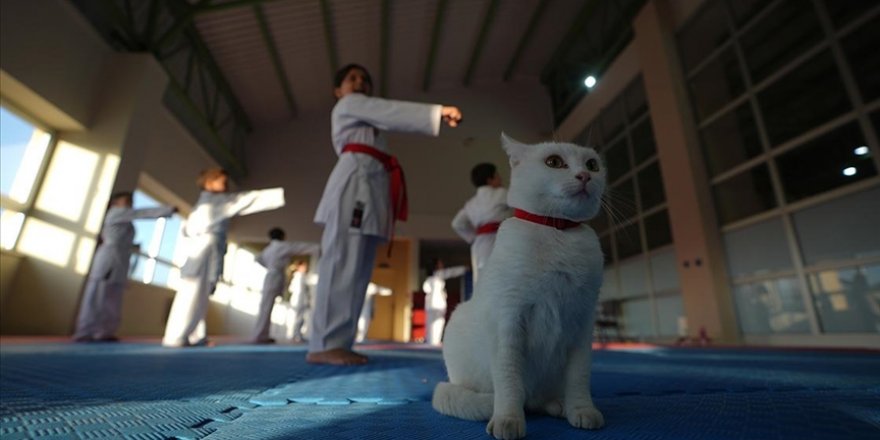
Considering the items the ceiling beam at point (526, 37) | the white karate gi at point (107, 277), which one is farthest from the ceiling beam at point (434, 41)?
the white karate gi at point (107, 277)

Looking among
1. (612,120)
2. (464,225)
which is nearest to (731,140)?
(612,120)

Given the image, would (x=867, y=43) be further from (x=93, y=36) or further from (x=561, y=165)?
(x=93, y=36)

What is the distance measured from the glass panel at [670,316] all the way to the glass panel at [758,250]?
115 centimetres

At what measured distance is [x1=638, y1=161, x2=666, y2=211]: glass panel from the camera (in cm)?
749

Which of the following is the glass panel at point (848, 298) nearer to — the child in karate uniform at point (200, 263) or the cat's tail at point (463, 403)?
the cat's tail at point (463, 403)

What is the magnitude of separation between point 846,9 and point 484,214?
16.7 ft

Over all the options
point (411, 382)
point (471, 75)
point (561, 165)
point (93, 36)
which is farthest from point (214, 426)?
point (471, 75)

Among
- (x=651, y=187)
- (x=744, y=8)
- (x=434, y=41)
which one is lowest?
(x=651, y=187)

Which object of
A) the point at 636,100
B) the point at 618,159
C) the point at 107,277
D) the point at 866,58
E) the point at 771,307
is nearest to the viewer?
the point at 866,58

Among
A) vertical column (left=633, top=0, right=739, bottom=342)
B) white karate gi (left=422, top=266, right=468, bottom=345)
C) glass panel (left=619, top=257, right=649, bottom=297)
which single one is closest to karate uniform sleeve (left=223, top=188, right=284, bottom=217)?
white karate gi (left=422, top=266, right=468, bottom=345)

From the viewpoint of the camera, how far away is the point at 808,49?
496 centimetres

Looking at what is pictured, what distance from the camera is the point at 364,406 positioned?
1.09 m

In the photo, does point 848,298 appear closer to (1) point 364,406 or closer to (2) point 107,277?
(1) point 364,406

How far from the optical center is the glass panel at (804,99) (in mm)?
4641
